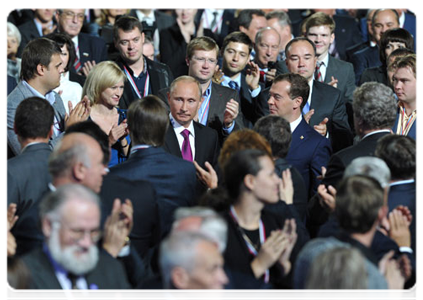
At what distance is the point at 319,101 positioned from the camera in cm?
763

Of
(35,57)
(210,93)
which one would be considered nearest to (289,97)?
(210,93)

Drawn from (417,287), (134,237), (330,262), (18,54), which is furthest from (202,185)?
(18,54)

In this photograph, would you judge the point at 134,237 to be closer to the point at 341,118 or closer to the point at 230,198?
the point at 230,198

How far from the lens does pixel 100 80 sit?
677cm

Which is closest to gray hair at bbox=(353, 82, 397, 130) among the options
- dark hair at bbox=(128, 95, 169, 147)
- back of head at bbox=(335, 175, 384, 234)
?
dark hair at bbox=(128, 95, 169, 147)

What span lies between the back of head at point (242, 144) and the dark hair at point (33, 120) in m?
1.22

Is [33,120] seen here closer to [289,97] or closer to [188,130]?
[188,130]

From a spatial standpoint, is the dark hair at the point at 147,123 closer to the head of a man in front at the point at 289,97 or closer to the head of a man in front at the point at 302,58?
the head of a man in front at the point at 289,97

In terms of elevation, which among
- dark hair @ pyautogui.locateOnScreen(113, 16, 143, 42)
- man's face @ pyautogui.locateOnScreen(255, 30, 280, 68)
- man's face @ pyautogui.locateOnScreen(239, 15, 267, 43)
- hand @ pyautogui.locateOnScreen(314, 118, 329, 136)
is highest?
man's face @ pyautogui.locateOnScreen(239, 15, 267, 43)

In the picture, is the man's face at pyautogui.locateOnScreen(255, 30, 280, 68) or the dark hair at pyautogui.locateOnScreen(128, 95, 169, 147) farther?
the man's face at pyautogui.locateOnScreen(255, 30, 280, 68)

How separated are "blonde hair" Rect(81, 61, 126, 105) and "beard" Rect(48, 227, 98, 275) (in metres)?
3.13

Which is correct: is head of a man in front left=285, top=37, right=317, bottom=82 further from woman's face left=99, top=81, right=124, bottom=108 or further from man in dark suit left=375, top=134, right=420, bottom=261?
man in dark suit left=375, top=134, right=420, bottom=261

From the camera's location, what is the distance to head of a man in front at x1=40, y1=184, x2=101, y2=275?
3750 mm

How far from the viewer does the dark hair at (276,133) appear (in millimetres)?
5383
